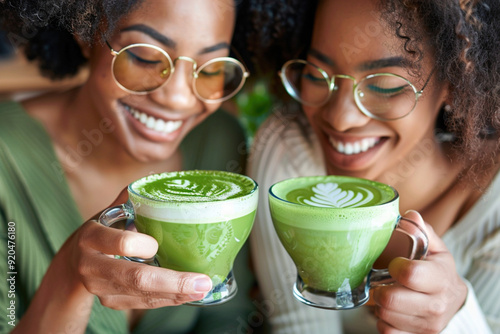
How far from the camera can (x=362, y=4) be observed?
3.30 feet

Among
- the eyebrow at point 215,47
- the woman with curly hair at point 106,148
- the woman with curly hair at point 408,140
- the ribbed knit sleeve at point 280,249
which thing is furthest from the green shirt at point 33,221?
the eyebrow at point 215,47

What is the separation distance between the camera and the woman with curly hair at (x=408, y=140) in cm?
89

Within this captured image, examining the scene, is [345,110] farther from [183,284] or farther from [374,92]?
[183,284]

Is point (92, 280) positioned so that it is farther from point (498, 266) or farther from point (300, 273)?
point (498, 266)

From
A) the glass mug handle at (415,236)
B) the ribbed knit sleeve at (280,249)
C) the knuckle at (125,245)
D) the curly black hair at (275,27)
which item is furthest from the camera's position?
the ribbed knit sleeve at (280,249)

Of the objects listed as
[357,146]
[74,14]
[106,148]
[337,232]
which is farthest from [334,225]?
[106,148]

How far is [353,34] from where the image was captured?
1.02 meters

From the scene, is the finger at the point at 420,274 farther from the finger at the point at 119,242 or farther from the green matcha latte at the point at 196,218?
the finger at the point at 119,242

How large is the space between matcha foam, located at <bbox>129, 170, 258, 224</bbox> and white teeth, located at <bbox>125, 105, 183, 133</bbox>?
0.80 ft

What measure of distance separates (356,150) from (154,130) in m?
0.48

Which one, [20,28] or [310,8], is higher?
[310,8]

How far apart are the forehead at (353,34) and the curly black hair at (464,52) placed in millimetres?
26

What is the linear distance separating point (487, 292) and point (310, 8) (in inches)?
33.1

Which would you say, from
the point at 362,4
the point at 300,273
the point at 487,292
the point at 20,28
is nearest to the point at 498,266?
the point at 487,292
